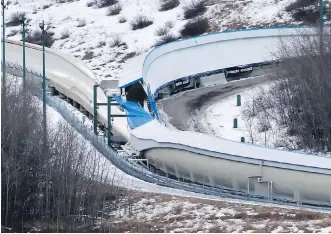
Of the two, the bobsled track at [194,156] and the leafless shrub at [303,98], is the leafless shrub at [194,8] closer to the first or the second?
the bobsled track at [194,156]

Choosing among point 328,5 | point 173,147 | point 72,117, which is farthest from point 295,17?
point 173,147

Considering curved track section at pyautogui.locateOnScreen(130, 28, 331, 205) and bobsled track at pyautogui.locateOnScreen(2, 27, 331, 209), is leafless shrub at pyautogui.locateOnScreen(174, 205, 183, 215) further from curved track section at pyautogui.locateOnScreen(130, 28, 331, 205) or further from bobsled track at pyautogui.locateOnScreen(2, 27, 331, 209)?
curved track section at pyautogui.locateOnScreen(130, 28, 331, 205)

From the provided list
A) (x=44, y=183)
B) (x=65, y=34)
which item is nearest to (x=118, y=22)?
(x=65, y=34)

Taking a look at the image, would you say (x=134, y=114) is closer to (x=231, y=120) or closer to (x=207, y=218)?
(x=231, y=120)

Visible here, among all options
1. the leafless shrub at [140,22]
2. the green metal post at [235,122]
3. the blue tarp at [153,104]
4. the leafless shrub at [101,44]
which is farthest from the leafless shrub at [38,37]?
the green metal post at [235,122]

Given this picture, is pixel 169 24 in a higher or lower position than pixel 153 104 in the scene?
higher

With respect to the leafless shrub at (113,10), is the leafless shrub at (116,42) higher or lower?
lower
